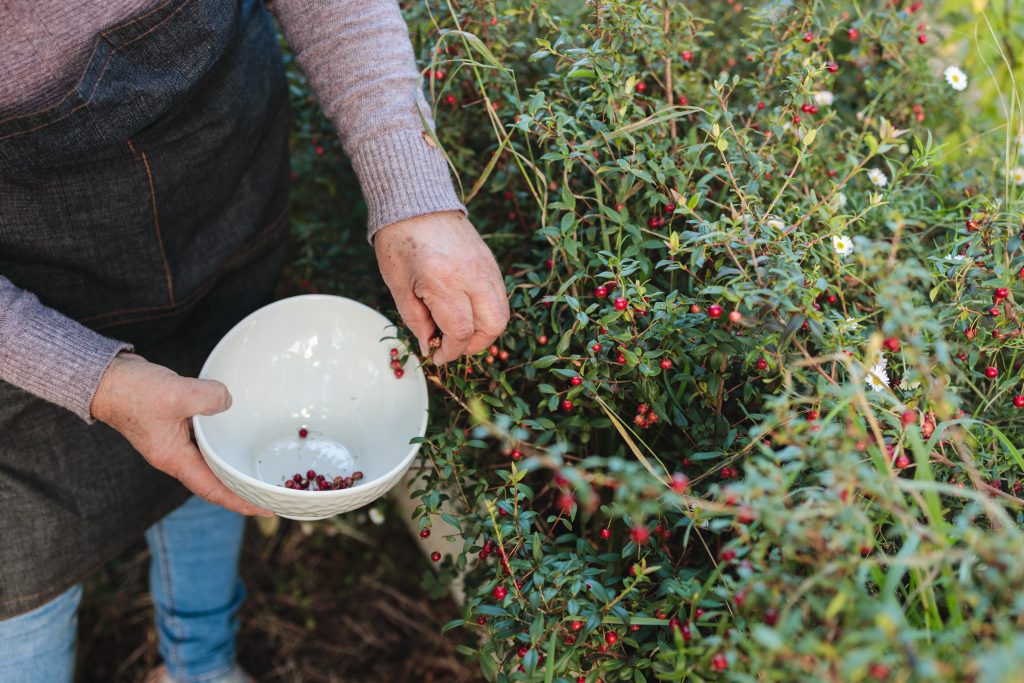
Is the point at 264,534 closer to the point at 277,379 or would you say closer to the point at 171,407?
the point at 277,379

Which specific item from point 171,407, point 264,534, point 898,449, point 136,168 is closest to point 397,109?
A: point 136,168

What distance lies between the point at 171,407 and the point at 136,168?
34cm

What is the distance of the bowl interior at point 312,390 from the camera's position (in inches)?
46.6

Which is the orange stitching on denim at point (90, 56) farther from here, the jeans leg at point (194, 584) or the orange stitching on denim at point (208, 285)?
the jeans leg at point (194, 584)

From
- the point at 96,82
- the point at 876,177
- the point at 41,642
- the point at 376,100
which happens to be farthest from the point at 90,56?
the point at 876,177

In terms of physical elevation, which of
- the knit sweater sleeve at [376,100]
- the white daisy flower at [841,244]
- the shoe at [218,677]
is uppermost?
the knit sweater sleeve at [376,100]

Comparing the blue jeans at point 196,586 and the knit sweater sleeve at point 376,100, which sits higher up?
the knit sweater sleeve at point 376,100

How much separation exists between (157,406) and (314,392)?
29cm

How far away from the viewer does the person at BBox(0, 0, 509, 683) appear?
99 cm

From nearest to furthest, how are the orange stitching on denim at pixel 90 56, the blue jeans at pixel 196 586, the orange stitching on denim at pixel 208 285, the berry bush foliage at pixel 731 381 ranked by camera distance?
1. the berry bush foliage at pixel 731 381
2. the orange stitching on denim at pixel 90 56
3. the orange stitching on denim at pixel 208 285
4. the blue jeans at pixel 196 586

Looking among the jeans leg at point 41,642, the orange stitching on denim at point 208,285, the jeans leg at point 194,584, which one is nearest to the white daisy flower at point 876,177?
the orange stitching on denim at point 208,285

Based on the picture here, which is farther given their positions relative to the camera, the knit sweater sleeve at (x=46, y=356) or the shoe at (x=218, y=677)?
the shoe at (x=218, y=677)

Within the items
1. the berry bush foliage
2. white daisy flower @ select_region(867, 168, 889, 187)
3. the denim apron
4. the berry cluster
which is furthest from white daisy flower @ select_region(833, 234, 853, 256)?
the denim apron

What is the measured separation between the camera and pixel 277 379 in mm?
1257
